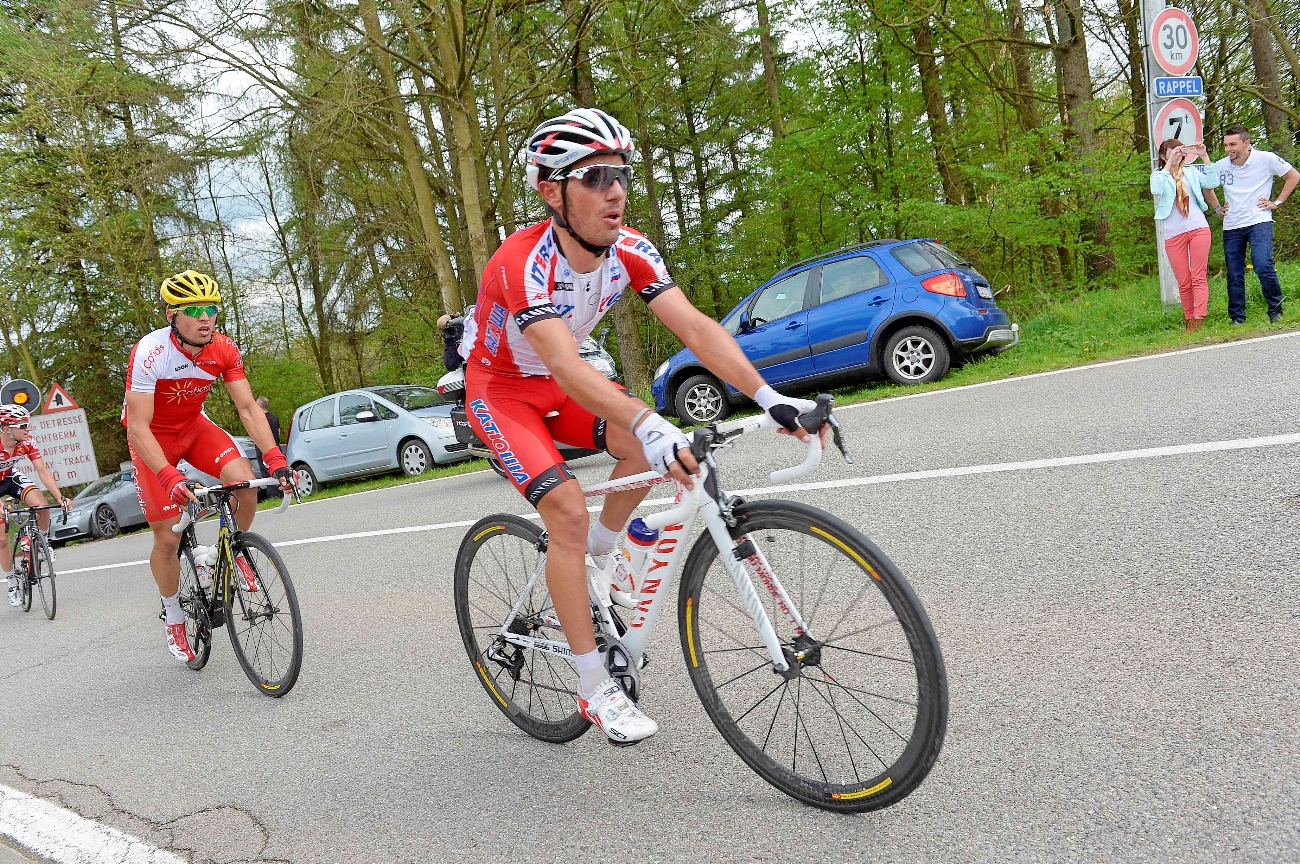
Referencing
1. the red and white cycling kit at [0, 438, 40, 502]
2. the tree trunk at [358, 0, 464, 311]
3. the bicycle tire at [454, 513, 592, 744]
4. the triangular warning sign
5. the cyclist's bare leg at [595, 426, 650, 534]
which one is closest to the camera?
the cyclist's bare leg at [595, 426, 650, 534]

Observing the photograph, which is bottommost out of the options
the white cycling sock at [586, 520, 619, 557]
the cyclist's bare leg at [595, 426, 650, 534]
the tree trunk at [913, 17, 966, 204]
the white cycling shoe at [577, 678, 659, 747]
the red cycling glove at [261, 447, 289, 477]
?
the white cycling shoe at [577, 678, 659, 747]

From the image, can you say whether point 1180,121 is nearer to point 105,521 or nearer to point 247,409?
point 247,409

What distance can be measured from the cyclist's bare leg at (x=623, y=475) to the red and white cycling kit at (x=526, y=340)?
0.50 ft

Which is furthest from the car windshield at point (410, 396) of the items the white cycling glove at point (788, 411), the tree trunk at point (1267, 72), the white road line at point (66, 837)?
the tree trunk at point (1267, 72)

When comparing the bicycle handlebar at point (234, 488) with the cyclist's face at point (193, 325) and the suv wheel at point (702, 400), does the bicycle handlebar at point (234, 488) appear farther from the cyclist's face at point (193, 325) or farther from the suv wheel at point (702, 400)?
the suv wheel at point (702, 400)

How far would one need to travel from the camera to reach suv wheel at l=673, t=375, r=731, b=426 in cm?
1206

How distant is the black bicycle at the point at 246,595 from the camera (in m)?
4.64

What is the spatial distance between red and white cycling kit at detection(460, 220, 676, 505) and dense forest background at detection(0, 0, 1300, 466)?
1199 centimetres

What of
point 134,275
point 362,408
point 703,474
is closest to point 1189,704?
point 703,474

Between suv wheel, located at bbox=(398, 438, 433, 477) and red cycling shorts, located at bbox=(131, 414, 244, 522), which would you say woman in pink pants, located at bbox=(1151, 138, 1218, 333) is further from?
suv wheel, located at bbox=(398, 438, 433, 477)

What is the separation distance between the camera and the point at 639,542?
123 inches

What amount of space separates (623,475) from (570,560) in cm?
38

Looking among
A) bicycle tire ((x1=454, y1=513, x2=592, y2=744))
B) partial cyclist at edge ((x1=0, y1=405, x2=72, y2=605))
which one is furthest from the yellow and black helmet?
partial cyclist at edge ((x1=0, y1=405, x2=72, y2=605))

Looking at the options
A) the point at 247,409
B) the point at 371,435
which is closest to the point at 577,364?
the point at 247,409
